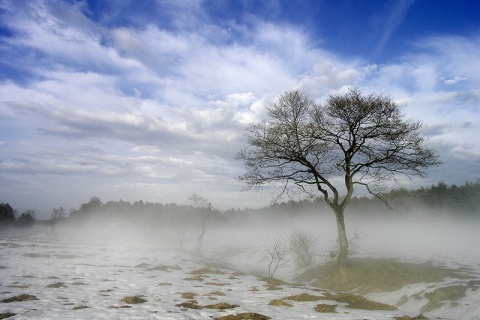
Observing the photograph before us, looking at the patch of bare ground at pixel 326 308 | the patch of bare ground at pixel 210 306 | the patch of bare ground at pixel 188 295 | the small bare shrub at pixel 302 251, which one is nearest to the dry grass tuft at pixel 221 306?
the patch of bare ground at pixel 210 306

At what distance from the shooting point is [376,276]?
54.1 feet

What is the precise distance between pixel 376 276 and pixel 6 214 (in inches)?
5680

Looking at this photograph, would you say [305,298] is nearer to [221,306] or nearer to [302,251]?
[221,306]

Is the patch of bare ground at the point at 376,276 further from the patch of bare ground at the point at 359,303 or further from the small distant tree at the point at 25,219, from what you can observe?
the small distant tree at the point at 25,219

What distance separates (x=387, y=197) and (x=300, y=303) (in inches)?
402

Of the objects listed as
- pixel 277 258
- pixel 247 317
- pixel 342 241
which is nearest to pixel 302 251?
pixel 342 241

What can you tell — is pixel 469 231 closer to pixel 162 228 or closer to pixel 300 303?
pixel 300 303

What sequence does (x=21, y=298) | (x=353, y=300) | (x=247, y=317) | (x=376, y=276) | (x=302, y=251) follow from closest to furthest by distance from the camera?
(x=247, y=317), (x=21, y=298), (x=353, y=300), (x=376, y=276), (x=302, y=251)

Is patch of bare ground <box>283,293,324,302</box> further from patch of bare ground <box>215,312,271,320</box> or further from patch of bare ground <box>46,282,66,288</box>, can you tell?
patch of bare ground <box>46,282,66,288</box>

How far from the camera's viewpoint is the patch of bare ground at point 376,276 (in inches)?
593

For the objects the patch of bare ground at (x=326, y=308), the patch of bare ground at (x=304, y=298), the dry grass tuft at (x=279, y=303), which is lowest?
the patch of bare ground at (x=304, y=298)

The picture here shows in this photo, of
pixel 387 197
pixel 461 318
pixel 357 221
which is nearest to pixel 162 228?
pixel 357 221

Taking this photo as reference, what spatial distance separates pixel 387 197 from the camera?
1756 centimetres

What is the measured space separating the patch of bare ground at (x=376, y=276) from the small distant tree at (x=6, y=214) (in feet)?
442
